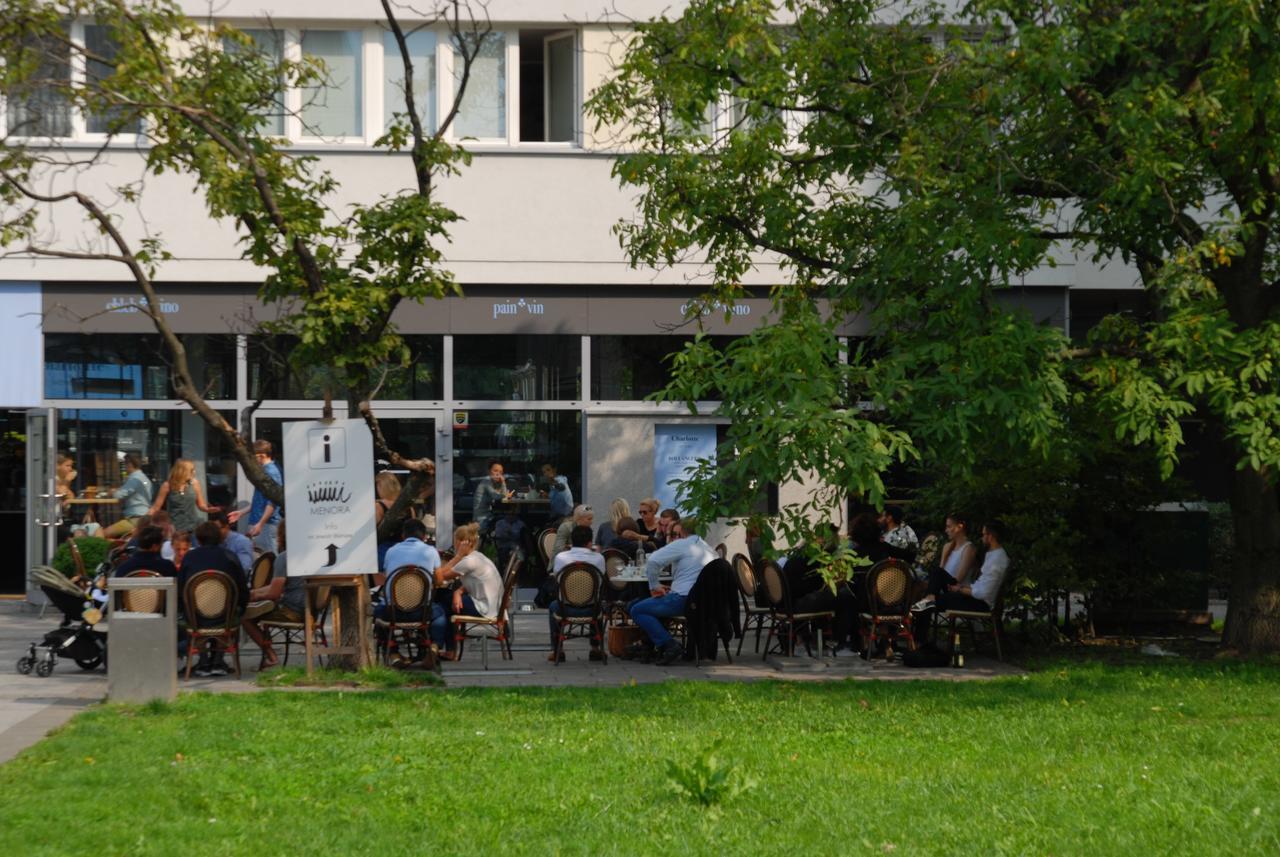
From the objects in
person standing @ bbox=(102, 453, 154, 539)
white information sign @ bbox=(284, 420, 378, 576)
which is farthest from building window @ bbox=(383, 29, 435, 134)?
white information sign @ bbox=(284, 420, 378, 576)

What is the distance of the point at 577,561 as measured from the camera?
14766 millimetres

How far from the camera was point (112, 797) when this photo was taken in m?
7.98

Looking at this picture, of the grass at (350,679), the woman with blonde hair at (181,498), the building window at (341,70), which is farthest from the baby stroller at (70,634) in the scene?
the building window at (341,70)

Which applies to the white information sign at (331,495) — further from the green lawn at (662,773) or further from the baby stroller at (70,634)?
the baby stroller at (70,634)

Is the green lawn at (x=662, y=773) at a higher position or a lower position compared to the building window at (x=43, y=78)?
lower

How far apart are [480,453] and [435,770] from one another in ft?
42.2

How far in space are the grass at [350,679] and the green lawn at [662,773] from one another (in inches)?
24.3

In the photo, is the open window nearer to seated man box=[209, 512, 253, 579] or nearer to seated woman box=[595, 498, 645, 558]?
seated woman box=[595, 498, 645, 558]

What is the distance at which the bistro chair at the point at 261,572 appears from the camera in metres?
14.8

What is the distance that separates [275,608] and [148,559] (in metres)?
1.41

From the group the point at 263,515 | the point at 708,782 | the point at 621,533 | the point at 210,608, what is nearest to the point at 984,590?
the point at 621,533

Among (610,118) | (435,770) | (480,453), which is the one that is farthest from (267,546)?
(435,770)

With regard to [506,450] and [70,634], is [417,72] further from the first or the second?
[70,634]

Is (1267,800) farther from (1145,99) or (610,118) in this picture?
(610,118)
